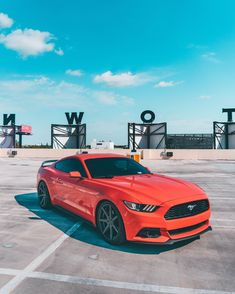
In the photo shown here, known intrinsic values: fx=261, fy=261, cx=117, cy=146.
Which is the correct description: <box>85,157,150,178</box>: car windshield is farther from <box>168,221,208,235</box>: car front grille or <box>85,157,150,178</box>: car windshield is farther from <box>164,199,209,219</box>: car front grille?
<box>168,221,208,235</box>: car front grille

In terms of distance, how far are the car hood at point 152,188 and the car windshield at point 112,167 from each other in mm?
329

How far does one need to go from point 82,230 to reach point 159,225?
1898 millimetres

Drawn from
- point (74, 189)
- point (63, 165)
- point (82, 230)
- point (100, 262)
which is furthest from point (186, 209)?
point (63, 165)

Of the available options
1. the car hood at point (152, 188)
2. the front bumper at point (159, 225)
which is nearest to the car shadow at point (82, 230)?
the front bumper at point (159, 225)

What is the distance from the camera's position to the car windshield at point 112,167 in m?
5.42

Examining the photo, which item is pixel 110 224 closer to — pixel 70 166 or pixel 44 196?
pixel 70 166

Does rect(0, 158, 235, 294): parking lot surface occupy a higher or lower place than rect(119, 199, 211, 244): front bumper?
lower

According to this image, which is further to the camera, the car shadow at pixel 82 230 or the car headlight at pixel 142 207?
the car shadow at pixel 82 230

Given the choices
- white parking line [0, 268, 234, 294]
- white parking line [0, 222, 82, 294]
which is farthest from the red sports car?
white parking line [0, 268, 234, 294]

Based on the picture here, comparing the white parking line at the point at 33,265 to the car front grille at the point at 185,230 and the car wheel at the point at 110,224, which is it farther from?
the car front grille at the point at 185,230

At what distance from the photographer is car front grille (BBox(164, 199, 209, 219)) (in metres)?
4.01

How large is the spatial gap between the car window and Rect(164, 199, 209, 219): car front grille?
6.72ft

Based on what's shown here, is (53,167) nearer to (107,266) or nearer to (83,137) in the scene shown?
(107,266)

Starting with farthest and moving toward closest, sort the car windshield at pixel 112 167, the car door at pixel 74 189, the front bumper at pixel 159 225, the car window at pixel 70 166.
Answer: the car window at pixel 70 166 < the car windshield at pixel 112 167 < the car door at pixel 74 189 < the front bumper at pixel 159 225
